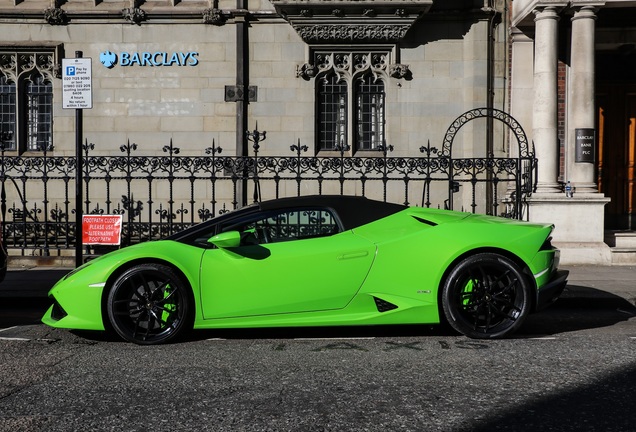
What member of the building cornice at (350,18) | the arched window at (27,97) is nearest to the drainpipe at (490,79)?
the building cornice at (350,18)

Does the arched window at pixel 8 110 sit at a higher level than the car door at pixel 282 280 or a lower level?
higher

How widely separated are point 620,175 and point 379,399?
42.6 ft

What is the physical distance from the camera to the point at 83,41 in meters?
17.0

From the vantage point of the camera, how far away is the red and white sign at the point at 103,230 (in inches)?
496

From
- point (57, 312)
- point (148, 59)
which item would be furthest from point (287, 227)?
point (148, 59)

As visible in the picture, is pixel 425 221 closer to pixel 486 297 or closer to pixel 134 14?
pixel 486 297

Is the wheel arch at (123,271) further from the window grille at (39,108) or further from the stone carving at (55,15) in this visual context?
the stone carving at (55,15)

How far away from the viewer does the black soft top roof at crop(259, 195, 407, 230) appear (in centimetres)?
726

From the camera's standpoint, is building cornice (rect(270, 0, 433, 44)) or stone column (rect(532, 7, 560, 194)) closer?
stone column (rect(532, 7, 560, 194))

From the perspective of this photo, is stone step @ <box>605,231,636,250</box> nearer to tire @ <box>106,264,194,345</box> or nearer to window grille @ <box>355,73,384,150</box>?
window grille @ <box>355,73,384,150</box>

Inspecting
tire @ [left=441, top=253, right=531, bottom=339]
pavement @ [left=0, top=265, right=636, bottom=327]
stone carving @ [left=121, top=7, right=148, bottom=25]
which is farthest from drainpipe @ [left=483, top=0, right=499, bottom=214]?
tire @ [left=441, top=253, right=531, bottom=339]

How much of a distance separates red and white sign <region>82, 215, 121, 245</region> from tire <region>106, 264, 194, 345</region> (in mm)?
5841

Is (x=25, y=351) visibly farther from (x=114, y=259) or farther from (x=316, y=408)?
(x=316, y=408)

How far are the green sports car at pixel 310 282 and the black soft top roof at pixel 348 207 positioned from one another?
13cm
